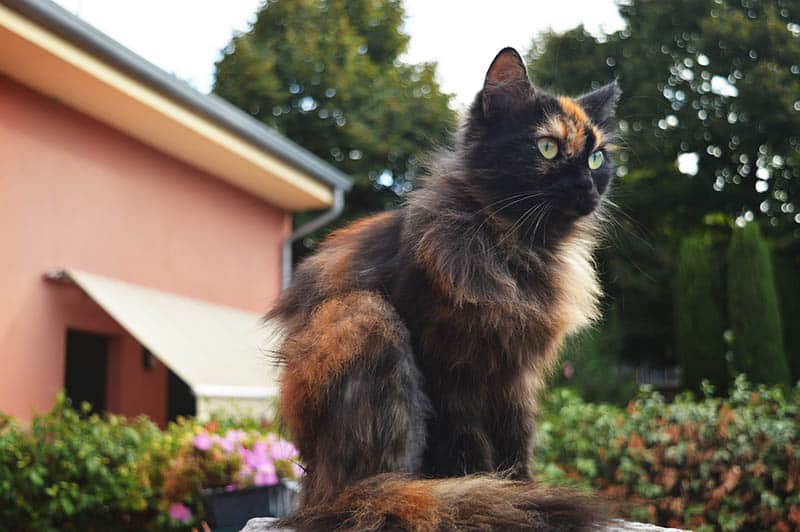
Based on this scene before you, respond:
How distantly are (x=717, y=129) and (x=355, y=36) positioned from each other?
8618mm

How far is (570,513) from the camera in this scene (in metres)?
2.06

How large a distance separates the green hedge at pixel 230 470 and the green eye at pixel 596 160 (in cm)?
270

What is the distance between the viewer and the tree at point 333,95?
1645 centimetres

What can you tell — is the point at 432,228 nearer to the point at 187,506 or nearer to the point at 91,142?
the point at 187,506

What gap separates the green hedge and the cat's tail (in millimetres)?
2416

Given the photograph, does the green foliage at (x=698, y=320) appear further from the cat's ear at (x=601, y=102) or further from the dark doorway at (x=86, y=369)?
the cat's ear at (x=601, y=102)

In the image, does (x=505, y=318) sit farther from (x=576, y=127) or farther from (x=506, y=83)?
(x=506, y=83)

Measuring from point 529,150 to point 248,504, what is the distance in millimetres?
2587

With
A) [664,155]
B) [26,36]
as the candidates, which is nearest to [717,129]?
[664,155]

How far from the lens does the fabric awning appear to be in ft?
23.1

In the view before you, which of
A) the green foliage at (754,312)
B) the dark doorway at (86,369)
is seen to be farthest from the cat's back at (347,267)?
the green foliage at (754,312)

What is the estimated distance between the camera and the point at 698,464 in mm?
5293

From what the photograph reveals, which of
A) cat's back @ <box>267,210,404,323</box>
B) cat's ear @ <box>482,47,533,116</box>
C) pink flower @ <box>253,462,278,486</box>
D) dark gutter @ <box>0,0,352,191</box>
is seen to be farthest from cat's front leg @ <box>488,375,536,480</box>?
dark gutter @ <box>0,0,352,191</box>

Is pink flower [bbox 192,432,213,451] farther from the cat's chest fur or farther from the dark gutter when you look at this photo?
the dark gutter
